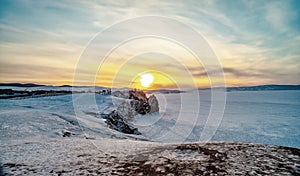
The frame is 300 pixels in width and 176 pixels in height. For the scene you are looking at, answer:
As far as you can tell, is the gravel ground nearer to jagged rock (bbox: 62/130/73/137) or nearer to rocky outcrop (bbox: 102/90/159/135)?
jagged rock (bbox: 62/130/73/137)

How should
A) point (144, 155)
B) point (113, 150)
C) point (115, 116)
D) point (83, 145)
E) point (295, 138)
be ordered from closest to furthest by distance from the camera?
point (144, 155) < point (113, 150) < point (83, 145) < point (295, 138) < point (115, 116)

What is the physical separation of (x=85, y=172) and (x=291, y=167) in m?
7.10

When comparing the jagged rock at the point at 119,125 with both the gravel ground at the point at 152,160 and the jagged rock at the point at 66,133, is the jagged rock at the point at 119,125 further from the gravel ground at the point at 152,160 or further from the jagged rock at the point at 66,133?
the gravel ground at the point at 152,160

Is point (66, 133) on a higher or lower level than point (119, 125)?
higher

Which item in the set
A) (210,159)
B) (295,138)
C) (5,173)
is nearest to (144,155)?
(210,159)

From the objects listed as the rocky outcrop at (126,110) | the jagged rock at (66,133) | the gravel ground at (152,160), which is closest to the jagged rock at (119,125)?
the rocky outcrop at (126,110)

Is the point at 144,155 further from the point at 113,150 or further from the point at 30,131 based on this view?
the point at 30,131

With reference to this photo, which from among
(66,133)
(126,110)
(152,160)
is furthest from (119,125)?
(152,160)

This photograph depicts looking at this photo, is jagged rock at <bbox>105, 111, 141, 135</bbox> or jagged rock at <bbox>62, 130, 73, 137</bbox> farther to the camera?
jagged rock at <bbox>105, 111, 141, 135</bbox>

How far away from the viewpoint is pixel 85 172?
7434mm

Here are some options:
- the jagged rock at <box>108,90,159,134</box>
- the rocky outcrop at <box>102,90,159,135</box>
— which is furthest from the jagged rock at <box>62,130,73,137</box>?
the jagged rock at <box>108,90,159,134</box>

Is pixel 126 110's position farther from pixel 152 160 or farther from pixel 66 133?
pixel 152 160

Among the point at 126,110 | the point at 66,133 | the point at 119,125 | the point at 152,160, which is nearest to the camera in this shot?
the point at 152,160

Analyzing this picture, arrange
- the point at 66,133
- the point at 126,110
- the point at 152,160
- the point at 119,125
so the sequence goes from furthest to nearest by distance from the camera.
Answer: the point at 126,110
the point at 119,125
the point at 66,133
the point at 152,160
